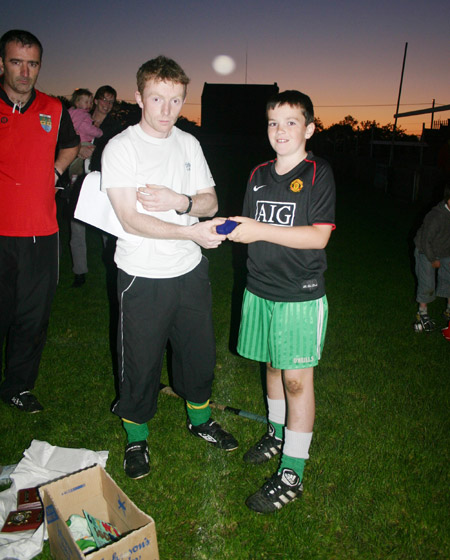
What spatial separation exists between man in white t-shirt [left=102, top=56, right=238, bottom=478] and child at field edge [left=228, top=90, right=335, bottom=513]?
303mm

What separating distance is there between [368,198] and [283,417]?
16.4 metres

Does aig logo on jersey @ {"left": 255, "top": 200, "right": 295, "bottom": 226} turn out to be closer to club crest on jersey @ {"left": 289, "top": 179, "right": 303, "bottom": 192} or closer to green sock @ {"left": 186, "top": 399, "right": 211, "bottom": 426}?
club crest on jersey @ {"left": 289, "top": 179, "right": 303, "bottom": 192}

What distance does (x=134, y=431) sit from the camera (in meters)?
3.02

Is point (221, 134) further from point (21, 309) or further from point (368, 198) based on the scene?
point (21, 309)

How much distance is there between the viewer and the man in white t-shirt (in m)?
2.47

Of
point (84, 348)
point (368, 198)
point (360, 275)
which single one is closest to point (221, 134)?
point (368, 198)

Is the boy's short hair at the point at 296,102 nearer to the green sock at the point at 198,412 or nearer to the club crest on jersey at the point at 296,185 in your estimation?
the club crest on jersey at the point at 296,185

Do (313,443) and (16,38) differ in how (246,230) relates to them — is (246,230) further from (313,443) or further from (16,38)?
(16,38)

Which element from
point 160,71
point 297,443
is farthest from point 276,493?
point 160,71

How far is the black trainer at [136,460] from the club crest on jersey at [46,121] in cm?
233

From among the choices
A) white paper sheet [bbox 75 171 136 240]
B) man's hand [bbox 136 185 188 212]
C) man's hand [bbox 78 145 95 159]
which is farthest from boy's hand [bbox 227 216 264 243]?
man's hand [bbox 78 145 95 159]

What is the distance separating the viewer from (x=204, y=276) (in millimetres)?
2949

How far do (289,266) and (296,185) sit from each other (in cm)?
47

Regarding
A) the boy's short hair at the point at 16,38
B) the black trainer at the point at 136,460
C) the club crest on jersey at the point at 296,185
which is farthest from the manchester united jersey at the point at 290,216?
the boy's short hair at the point at 16,38
